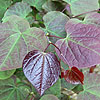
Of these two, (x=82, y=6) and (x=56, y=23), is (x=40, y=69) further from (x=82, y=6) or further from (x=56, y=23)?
(x=82, y=6)

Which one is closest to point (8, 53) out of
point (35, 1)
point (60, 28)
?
point (60, 28)

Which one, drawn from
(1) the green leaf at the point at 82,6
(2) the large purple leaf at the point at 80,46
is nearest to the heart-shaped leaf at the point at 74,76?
(2) the large purple leaf at the point at 80,46

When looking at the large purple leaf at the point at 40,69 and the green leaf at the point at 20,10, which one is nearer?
the large purple leaf at the point at 40,69

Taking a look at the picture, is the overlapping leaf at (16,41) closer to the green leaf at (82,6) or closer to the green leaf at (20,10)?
the green leaf at (20,10)

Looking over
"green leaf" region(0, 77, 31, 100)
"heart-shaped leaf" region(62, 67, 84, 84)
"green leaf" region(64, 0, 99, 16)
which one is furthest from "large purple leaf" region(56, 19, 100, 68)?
"green leaf" region(0, 77, 31, 100)

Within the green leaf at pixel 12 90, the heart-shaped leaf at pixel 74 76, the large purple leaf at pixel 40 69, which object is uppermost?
the large purple leaf at pixel 40 69
